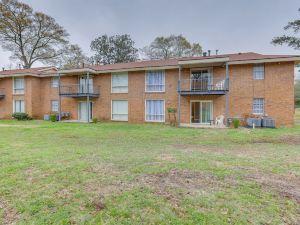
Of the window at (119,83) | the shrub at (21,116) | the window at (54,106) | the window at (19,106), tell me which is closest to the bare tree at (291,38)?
the window at (119,83)

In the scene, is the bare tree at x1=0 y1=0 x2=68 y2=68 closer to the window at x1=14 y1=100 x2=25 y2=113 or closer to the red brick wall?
the red brick wall

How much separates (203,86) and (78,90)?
12.9m

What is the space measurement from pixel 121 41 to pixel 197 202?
4091cm

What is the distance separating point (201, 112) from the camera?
57.7ft

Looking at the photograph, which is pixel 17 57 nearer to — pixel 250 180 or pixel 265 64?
pixel 265 64

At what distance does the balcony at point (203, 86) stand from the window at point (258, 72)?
2.36 m

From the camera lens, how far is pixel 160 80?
18.6 meters

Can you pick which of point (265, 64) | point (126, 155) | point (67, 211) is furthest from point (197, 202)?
point (265, 64)

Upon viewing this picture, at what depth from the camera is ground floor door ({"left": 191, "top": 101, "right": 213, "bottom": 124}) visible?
17.3 metres

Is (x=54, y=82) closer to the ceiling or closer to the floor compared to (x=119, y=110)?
closer to the ceiling

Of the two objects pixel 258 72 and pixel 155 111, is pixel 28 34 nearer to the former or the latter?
pixel 155 111

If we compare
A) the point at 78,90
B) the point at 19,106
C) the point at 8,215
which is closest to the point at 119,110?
the point at 78,90

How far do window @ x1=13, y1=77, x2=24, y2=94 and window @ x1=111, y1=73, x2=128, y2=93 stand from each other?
11356 millimetres

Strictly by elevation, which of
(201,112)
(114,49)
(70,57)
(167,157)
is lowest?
(167,157)
